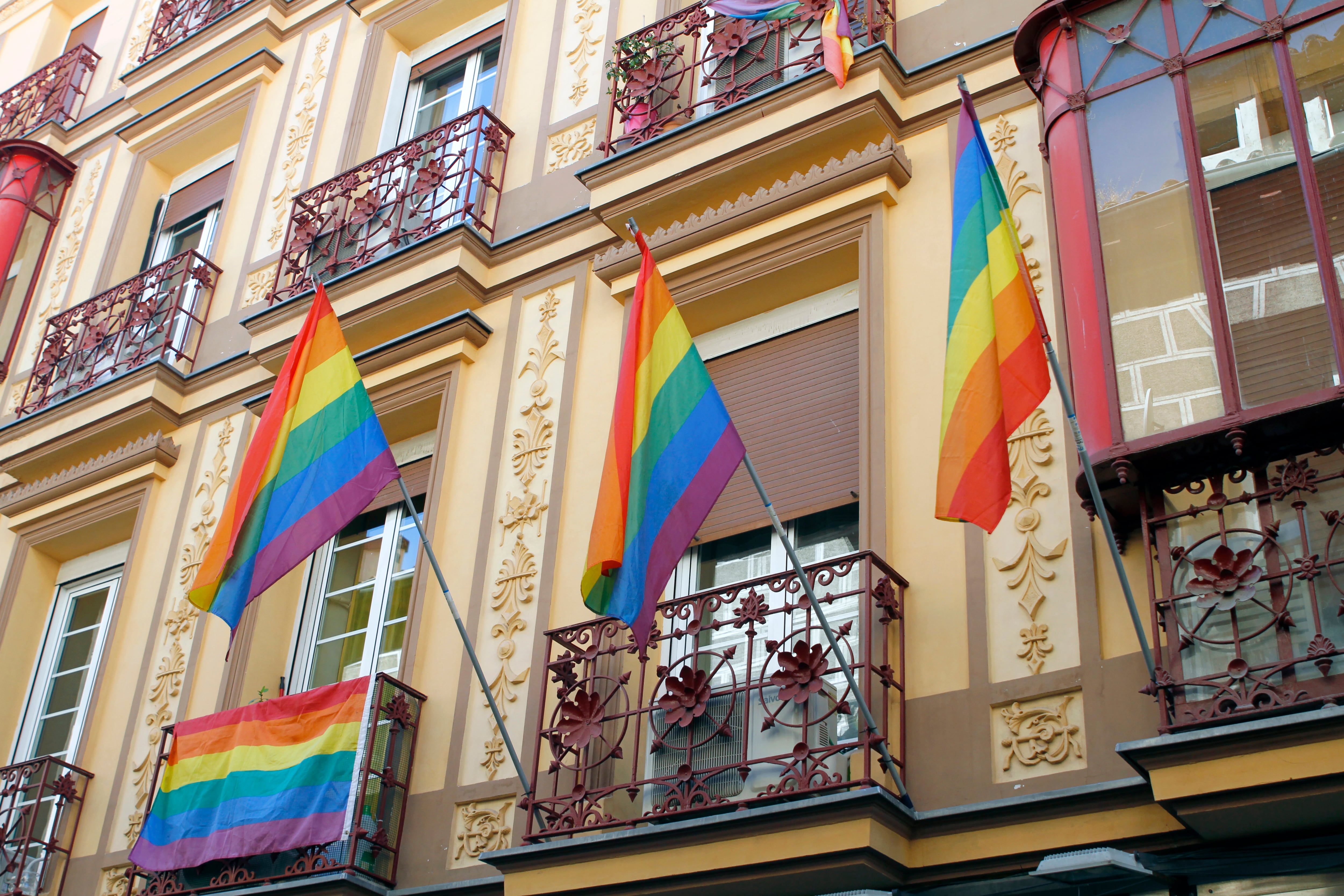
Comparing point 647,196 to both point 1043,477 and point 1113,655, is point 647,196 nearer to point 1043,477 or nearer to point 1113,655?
point 1043,477

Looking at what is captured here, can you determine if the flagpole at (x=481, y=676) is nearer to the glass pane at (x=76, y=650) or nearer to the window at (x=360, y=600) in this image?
the window at (x=360, y=600)

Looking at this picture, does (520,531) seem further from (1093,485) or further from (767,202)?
(1093,485)

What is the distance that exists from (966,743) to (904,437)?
1566 millimetres

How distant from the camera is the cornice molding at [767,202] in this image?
778cm

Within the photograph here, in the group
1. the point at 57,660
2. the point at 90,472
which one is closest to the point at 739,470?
the point at 90,472

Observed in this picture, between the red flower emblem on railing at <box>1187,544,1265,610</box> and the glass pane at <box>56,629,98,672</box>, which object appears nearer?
the red flower emblem on railing at <box>1187,544,1265,610</box>

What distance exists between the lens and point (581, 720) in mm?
6965

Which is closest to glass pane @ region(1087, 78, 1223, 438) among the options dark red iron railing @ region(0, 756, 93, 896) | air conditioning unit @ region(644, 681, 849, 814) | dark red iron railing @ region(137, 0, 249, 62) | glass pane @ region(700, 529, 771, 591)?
air conditioning unit @ region(644, 681, 849, 814)

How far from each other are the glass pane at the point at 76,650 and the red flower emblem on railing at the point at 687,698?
5.77 meters

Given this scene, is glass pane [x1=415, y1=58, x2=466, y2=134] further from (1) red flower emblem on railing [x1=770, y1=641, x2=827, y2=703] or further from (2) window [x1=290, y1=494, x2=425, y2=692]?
(1) red flower emblem on railing [x1=770, y1=641, x2=827, y2=703]

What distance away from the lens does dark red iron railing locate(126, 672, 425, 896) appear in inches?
294

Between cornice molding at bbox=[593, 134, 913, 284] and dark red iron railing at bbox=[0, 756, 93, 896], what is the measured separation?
4.68m

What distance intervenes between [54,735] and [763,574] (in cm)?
582

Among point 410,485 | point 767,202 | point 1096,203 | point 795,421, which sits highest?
point 767,202
